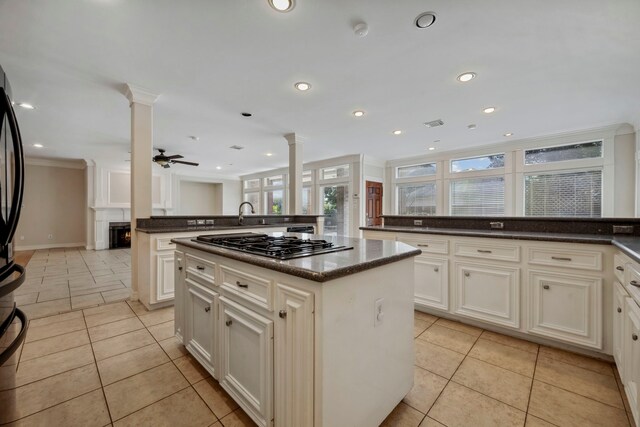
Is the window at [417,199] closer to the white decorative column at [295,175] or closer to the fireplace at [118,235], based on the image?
the white decorative column at [295,175]

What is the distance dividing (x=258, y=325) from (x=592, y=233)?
9.80ft

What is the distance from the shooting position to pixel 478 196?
251 inches

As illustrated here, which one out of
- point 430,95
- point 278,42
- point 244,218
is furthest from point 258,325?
point 430,95

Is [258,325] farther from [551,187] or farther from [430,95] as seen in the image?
[551,187]

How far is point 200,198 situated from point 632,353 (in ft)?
40.5

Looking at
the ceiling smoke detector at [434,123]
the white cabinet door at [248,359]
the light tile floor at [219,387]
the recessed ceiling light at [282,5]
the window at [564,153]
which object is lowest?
the light tile floor at [219,387]

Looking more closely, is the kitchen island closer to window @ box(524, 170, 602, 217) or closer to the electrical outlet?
the electrical outlet

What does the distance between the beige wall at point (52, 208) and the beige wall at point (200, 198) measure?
3275 millimetres

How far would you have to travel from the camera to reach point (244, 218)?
4055mm

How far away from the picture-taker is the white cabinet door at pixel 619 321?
1.62m

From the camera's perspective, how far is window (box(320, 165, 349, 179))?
774 centimetres

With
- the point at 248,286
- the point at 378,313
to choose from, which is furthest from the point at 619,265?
the point at 248,286

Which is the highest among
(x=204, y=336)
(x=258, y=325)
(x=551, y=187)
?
(x=551, y=187)

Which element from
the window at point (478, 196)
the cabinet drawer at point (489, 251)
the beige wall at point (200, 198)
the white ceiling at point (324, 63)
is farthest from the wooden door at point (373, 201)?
the beige wall at point (200, 198)
